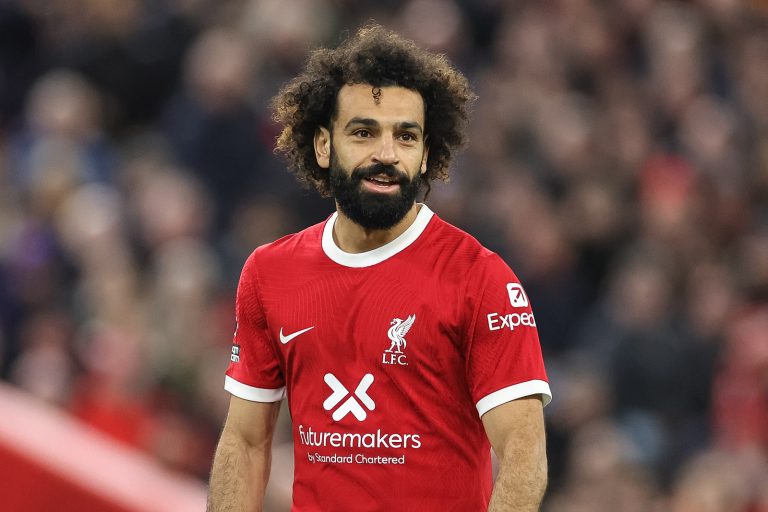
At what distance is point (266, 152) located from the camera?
1010 cm

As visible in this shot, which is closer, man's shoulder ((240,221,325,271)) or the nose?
the nose

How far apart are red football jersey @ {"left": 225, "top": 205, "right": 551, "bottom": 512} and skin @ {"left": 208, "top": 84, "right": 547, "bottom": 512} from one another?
58mm

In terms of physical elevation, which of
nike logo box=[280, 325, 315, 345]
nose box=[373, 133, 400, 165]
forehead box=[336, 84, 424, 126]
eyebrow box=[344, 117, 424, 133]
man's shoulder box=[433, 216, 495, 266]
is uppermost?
forehead box=[336, 84, 424, 126]

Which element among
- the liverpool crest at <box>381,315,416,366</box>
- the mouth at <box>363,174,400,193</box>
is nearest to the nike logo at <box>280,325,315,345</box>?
the liverpool crest at <box>381,315,416,366</box>

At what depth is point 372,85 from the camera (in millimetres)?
4309

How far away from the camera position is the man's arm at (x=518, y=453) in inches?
160

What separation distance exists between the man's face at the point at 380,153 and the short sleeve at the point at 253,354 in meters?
0.42

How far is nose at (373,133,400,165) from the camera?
4.23 meters

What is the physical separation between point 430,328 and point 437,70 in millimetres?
753

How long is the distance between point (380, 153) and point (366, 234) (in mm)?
288

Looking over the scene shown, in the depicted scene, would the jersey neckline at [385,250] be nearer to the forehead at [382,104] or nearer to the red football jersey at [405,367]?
the red football jersey at [405,367]

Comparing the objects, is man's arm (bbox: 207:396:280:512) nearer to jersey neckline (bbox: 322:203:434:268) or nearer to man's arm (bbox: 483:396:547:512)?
jersey neckline (bbox: 322:203:434:268)

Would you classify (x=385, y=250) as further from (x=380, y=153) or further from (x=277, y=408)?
(x=277, y=408)

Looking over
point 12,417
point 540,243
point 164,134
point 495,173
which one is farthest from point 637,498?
point 164,134
